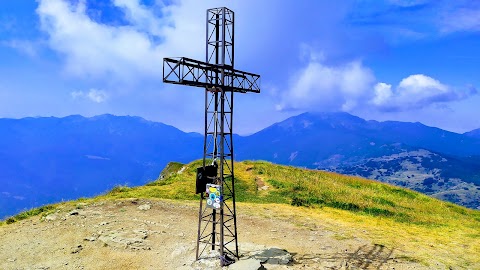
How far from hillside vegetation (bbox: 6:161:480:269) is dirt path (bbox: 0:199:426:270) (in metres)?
1.89

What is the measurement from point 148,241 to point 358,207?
21.2m

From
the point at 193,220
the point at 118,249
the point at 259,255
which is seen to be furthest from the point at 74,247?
the point at 259,255

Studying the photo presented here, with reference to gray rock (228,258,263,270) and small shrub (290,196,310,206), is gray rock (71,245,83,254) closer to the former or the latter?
gray rock (228,258,263,270)

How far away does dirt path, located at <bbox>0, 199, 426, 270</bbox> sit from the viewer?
779 inches

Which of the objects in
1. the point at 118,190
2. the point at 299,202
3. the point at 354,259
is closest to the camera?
the point at 354,259

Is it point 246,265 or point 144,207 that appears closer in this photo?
point 246,265

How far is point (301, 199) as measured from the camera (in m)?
36.1

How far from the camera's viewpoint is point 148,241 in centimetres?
2244

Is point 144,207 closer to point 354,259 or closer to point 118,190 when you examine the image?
point 118,190

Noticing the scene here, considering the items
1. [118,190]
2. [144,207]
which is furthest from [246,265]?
[118,190]

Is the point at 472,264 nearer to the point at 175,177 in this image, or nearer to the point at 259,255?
the point at 259,255

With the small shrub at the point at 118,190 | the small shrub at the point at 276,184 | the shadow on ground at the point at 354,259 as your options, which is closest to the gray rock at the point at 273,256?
the shadow on ground at the point at 354,259

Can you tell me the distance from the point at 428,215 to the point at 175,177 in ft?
86.3

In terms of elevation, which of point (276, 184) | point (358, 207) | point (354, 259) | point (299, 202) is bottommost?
point (354, 259)
